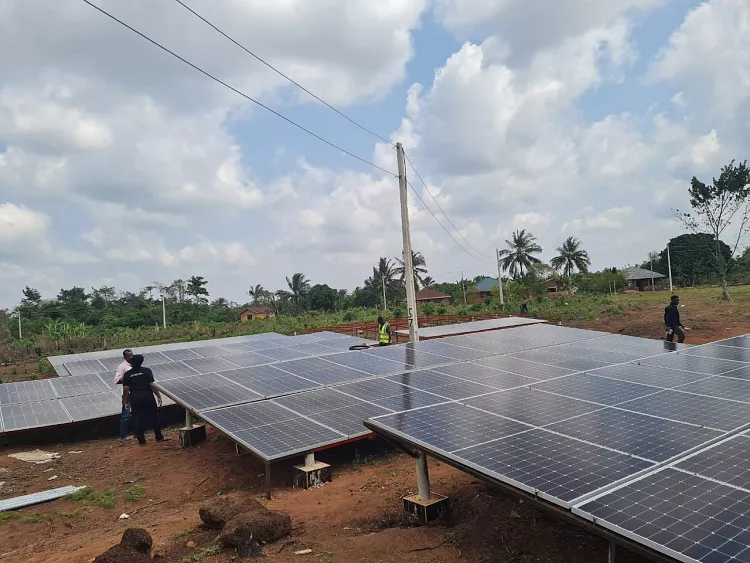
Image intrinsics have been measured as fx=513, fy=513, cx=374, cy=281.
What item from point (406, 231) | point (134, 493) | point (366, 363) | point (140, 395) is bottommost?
point (134, 493)

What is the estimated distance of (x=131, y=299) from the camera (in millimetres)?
75188

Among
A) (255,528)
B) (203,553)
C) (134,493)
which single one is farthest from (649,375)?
(134,493)

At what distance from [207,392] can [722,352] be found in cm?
1039

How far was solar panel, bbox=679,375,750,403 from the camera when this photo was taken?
22.9 ft

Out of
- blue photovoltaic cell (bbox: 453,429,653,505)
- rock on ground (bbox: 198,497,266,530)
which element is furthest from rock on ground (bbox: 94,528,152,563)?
blue photovoltaic cell (bbox: 453,429,653,505)

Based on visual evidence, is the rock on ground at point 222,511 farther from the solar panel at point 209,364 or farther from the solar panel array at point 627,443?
the solar panel at point 209,364

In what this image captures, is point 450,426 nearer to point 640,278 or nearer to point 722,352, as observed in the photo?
point 722,352

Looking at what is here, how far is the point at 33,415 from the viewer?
1195 cm

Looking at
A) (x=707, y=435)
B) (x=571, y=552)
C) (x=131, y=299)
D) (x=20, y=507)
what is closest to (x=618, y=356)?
(x=707, y=435)

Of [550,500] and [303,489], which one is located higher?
[550,500]

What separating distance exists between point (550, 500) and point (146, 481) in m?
7.38

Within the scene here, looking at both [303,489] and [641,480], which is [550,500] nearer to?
[641,480]

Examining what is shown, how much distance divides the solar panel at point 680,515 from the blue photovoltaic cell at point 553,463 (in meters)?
0.22

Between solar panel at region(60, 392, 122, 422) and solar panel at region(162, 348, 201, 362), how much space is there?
11.6ft
